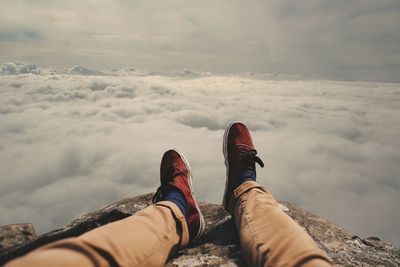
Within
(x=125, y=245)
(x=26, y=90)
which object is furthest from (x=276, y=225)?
(x=26, y=90)

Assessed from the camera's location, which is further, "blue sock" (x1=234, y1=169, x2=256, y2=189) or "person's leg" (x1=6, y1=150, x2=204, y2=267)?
"blue sock" (x1=234, y1=169, x2=256, y2=189)

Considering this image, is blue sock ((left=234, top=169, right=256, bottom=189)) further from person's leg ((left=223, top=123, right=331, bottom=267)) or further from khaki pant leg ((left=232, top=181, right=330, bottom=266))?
khaki pant leg ((left=232, top=181, right=330, bottom=266))

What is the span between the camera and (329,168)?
84.1m

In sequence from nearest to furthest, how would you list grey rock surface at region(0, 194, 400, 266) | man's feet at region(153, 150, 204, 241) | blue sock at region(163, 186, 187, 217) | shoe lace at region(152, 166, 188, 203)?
grey rock surface at region(0, 194, 400, 266) < man's feet at region(153, 150, 204, 241) < blue sock at region(163, 186, 187, 217) < shoe lace at region(152, 166, 188, 203)

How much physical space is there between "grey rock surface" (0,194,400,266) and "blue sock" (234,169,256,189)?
0.39 meters

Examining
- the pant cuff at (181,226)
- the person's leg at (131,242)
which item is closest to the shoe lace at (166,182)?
the person's leg at (131,242)

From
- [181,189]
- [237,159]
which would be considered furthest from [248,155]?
[181,189]

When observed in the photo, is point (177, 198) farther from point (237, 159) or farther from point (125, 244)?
point (237, 159)

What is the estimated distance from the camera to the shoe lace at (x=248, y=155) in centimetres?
248

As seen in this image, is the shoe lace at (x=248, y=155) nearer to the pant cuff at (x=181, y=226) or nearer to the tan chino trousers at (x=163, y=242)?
the tan chino trousers at (x=163, y=242)

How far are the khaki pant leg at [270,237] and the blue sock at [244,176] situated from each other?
55 cm

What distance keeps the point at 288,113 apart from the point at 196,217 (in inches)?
4923

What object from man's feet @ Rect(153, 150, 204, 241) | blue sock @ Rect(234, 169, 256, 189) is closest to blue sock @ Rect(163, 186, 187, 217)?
man's feet @ Rect(153, 150, 204, 241)

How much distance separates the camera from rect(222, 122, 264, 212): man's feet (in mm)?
2166
